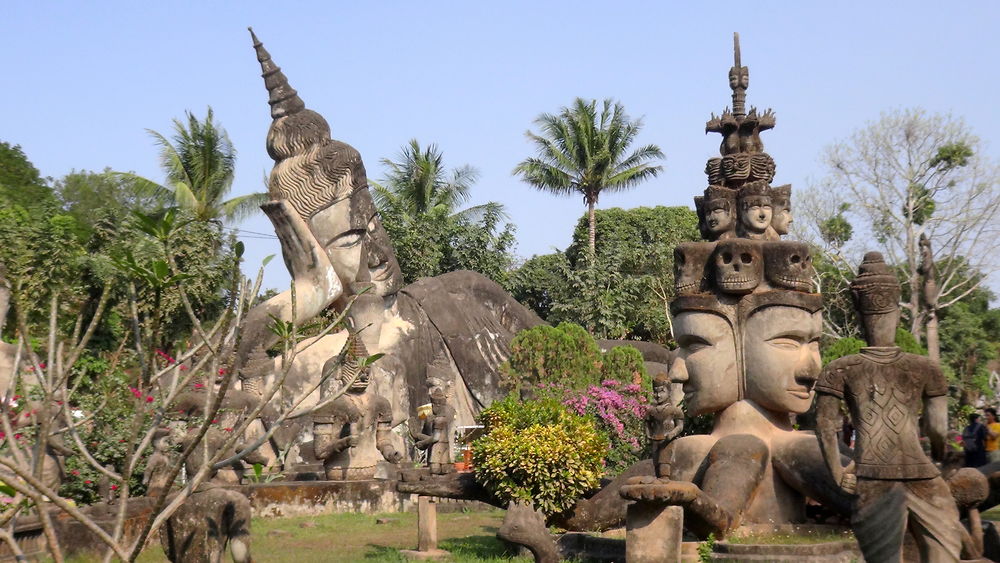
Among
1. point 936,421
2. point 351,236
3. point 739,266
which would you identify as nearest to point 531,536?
point 936,421

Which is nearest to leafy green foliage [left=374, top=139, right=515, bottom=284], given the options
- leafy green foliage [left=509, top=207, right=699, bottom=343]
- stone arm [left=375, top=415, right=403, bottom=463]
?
leafy green foliage [left=509, top=207, right=699, bottom=343]

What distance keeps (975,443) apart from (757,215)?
14.0 feet

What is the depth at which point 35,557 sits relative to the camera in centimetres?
909

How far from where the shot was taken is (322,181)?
733 inches

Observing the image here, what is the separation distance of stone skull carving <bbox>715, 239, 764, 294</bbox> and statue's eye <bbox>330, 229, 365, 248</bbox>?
32.9 ft

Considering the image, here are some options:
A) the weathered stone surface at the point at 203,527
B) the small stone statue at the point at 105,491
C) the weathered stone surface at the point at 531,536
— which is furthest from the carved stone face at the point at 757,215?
the small stone statue at the point at 105,491

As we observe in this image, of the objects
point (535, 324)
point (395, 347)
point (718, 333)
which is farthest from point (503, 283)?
point (718, 333)

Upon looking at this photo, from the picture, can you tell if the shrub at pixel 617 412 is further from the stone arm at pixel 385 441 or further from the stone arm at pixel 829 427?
the stone arm at pixel 829 427

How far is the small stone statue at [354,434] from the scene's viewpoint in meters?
14.6

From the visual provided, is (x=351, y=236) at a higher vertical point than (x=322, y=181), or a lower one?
lower

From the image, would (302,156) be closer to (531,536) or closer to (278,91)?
(278,91)

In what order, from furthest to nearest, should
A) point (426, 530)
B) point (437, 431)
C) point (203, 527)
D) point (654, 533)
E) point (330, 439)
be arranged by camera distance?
point (330, 439) < point (437, 431) < point (426, 530) < point (654, 533) < point (203, 527)

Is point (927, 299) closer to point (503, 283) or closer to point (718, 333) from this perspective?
point (503, 283)

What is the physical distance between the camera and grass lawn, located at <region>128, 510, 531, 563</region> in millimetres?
10367
